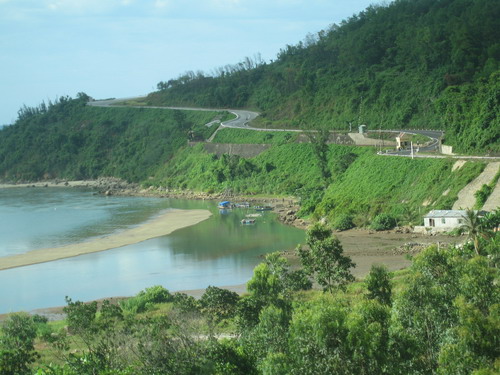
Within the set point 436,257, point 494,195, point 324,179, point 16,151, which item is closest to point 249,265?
point 494,195

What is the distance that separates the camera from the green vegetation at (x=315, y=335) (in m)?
15.2

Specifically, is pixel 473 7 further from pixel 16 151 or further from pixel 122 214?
pixel 16 151

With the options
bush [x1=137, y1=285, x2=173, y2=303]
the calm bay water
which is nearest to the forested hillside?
the calm bay water

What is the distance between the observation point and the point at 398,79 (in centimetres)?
7869

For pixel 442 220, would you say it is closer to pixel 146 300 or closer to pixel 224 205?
pixel 146 300

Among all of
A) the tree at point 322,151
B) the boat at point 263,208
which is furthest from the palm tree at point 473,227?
the boat at point 263,208

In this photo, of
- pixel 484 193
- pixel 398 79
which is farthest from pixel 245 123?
pixel 484 193

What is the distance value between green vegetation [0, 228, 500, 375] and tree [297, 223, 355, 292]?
1.94 m

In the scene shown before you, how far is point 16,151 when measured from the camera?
128125mm

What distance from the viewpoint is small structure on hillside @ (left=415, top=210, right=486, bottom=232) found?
44.9 metres

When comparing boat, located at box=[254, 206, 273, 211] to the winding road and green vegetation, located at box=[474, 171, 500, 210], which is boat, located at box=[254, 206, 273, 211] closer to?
the winding road

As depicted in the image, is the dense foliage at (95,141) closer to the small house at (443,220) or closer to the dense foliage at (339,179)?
the dense foliage at (339,179)

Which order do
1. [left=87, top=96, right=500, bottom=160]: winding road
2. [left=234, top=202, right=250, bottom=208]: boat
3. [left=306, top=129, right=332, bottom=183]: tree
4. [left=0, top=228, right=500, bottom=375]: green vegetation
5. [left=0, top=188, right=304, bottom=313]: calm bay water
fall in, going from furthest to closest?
[left=234, top=202, right=250, bottom=208]: boat → [left=306, top=129, right=332, bottom=183]: tree → [left=87, top=96, right=500, bottom=160]: winding road → [left=0, top=188, right=304, bottom=313]: calm bay water → [left=0, top=228, right=500, bottom=375]: green vegetation

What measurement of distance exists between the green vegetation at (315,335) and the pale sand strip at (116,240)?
2427cm
